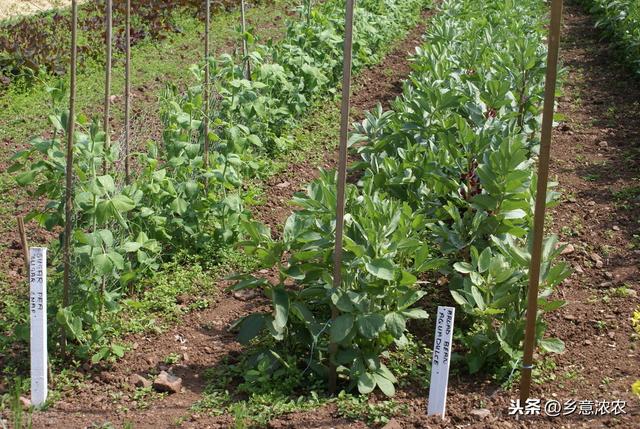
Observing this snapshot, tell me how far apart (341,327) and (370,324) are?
0.41 feet

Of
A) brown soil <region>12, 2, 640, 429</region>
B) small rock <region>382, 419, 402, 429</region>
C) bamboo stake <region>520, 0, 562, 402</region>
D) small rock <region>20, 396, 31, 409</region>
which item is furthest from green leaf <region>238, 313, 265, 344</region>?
bamboo stake <region>520, 0, 562, 402</region>

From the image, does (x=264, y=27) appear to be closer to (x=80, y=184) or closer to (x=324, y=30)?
(x=324, y=30)

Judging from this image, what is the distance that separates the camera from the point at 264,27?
12289 mm

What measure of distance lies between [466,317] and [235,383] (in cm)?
128

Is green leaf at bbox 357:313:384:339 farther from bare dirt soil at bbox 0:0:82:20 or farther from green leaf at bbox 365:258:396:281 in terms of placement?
bare dirt soil at bbox 0:0:82:20

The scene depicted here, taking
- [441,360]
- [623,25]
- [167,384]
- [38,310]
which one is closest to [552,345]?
[441,360]

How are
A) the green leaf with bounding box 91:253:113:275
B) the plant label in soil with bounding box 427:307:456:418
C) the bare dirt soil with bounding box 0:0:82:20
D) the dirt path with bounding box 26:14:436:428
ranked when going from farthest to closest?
1. the bare dirt soil with bounding box 0:0:82:20
2. the green leaf with bounding box 91:253:113:275
3. the dirt path with bounding box 26:14:436:428
4. the plant label in soil with bounding box 427:307:456:418

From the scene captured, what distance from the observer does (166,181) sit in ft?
17.4

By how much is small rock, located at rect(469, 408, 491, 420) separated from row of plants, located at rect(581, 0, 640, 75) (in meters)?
6.44

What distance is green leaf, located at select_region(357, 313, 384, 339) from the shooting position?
3965 millimetres

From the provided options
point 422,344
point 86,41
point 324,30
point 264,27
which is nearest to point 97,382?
point 422,344

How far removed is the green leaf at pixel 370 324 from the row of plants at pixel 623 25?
649 centimetres

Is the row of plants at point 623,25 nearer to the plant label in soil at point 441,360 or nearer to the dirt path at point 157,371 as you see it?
the dirt path at point 157,371

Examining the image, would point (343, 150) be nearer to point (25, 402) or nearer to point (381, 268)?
point (381, 268)
